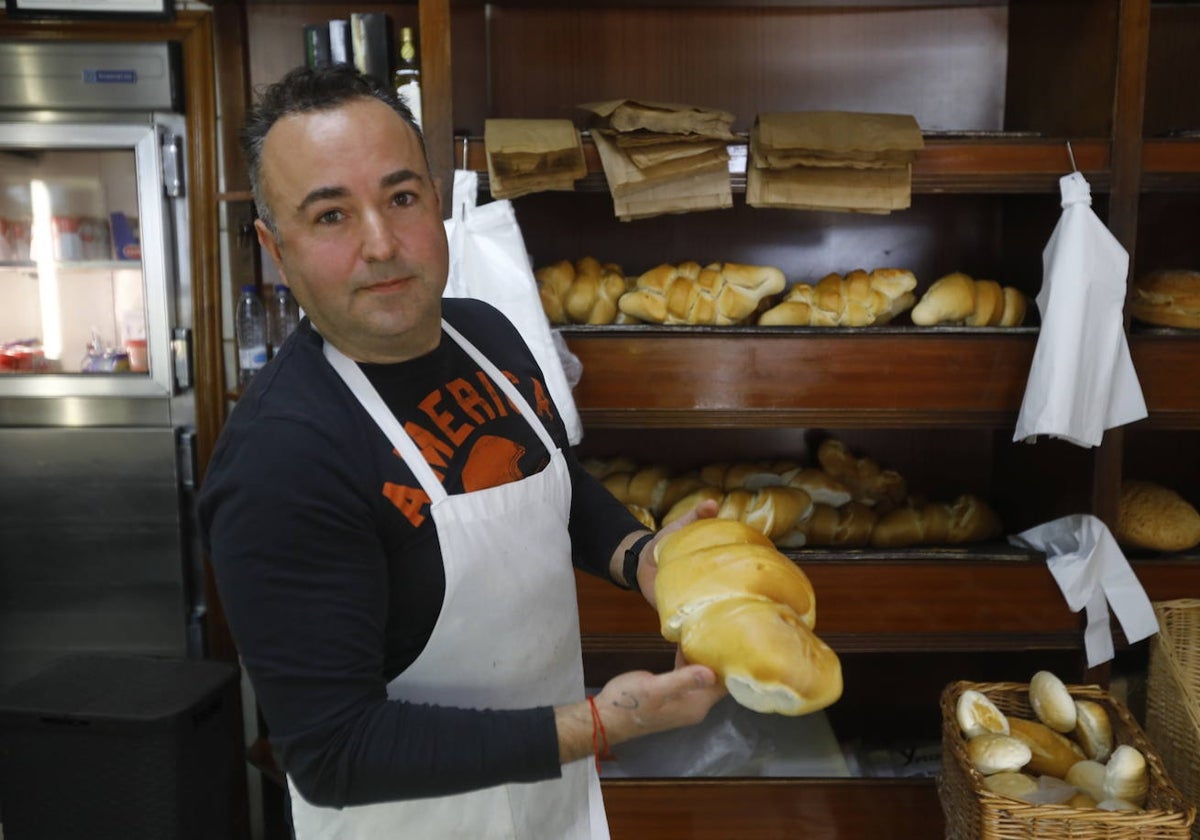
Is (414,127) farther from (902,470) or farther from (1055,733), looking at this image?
(902,470)

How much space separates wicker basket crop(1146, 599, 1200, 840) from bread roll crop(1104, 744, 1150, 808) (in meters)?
0.28

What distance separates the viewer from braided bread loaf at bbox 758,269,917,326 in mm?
2096

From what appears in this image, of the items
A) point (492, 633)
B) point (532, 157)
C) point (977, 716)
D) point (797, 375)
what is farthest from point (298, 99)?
point (977, 716)

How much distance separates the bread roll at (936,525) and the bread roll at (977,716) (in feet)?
1.52

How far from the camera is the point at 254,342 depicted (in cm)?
254

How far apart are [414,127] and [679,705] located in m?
0.71

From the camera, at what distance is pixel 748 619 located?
1.02 metres

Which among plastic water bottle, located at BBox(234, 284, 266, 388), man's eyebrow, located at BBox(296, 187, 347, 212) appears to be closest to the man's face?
man's eyebrow, located at BBox(296, 187, 347, 212)

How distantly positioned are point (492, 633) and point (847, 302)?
1.22m

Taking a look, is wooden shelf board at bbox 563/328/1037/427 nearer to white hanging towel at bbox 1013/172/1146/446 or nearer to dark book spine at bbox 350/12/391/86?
white hanging towel at bbox 1013/172/1146/446

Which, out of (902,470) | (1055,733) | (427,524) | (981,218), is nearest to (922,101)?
(981,218)

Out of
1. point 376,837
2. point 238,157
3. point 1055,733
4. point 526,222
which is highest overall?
point 238,157

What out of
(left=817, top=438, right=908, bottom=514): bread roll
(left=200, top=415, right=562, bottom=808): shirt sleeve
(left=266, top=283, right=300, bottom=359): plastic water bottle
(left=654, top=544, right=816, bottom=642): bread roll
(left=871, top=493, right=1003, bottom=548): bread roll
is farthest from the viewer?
(left=266, top=283, right=300, bottom=359): plastic water bottle

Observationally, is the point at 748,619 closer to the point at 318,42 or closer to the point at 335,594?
the point at 335,594
